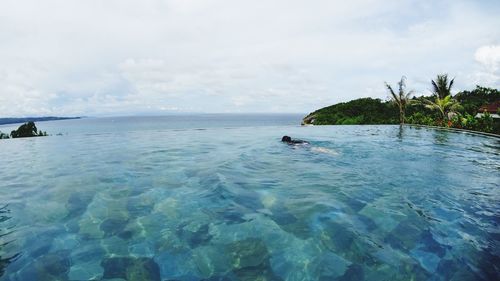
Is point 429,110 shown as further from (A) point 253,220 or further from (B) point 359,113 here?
(A) point 253,220

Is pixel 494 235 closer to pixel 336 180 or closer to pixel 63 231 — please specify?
pixel 336 180

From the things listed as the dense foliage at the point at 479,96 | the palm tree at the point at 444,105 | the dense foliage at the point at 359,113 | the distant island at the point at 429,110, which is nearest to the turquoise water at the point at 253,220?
the distant island at the point at 429,110

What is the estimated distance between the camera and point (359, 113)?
135ft

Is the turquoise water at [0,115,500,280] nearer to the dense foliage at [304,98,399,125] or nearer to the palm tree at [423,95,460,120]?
the palm tree at [423,95,460,120]

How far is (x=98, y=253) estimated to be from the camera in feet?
17.7

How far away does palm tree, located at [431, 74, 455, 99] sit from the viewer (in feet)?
110

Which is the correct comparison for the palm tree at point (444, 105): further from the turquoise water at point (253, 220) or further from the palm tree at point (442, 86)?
the turquoise water at point (253, 220)

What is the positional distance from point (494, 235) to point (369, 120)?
110 feet

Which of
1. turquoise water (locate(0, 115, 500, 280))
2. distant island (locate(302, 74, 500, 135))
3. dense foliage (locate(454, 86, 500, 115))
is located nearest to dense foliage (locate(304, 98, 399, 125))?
distant island (locate(302, 74, 500, 135))

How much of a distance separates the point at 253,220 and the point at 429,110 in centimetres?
3768

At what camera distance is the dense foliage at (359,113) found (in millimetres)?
37500

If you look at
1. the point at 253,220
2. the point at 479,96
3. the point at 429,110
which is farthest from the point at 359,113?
the point at 253,220

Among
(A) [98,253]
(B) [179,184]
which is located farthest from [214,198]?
(A) [98,253]

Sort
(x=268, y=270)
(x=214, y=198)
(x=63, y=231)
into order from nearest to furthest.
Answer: (x=268, y=270) → (x=63, y=231) → (x=214, y=198)
